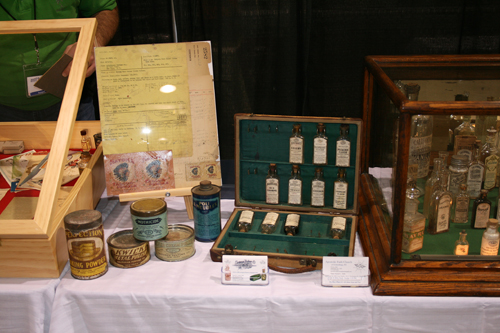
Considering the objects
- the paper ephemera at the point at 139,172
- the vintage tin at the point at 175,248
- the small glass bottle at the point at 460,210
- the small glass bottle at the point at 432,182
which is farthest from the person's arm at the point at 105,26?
the small glass bottle at the point at 460,210

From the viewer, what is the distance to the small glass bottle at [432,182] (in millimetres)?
1354

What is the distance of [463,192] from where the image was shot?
1.43 metres

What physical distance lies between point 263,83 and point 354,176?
773 millimetres

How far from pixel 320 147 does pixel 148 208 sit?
2.04 ft

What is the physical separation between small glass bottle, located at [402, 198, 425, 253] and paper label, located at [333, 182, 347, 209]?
277mm

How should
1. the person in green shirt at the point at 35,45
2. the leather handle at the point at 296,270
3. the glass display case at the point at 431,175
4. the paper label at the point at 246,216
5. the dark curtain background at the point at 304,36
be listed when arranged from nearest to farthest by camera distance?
the glass display case at the point at 431,175 < the leather handle at the point at 296,270 < the paper label at the point at 246,216 < the person in green shirt at the point at 35,45 < the dark curtain background at the point at 304,36

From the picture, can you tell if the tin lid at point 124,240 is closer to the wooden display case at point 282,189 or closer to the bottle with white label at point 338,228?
the wooden display case at point 282,189

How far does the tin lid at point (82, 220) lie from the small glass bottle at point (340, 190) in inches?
31.2

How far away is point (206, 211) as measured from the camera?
55.4 inches

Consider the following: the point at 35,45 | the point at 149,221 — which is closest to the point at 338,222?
the point at 149,221

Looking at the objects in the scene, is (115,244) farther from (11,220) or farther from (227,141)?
(227,141)

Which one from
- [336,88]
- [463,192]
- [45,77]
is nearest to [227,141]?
[336,88]

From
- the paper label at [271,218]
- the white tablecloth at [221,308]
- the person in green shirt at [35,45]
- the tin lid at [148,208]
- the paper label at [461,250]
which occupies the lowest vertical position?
the white tablecloth at [221,308]

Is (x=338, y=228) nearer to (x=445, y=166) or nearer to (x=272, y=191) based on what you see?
(x=272, y=191)
